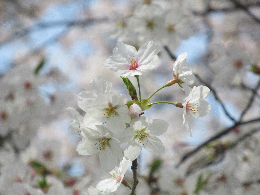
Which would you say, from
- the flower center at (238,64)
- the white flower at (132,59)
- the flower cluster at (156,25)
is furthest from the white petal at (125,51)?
the flower center at (238,64)

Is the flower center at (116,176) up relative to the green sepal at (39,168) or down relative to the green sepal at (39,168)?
up

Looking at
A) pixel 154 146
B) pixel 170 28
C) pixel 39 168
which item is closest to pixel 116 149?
pixel 154 146

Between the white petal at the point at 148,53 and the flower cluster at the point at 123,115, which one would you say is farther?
the white petal at the point at 148,53

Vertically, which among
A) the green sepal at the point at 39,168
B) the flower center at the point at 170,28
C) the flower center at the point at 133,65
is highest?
the flower center at the point at 133,65

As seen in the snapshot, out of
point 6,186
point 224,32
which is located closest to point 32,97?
point 6,186

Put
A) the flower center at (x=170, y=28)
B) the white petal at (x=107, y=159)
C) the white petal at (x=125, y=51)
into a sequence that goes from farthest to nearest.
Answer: the flower center at (x=170, y=28) < the white petal at (x=125, y=51) < the white petal at (x=107, y=159)

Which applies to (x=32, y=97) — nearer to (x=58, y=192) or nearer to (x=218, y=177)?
(x=58, y=192)

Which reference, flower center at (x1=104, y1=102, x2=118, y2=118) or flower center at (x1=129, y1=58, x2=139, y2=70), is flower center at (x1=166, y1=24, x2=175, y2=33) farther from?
flower center at (x1=104, y1=102, x2=118, y2=118)

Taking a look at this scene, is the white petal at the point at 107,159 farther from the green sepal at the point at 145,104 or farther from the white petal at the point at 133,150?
the green sepal at the point at 145,104
